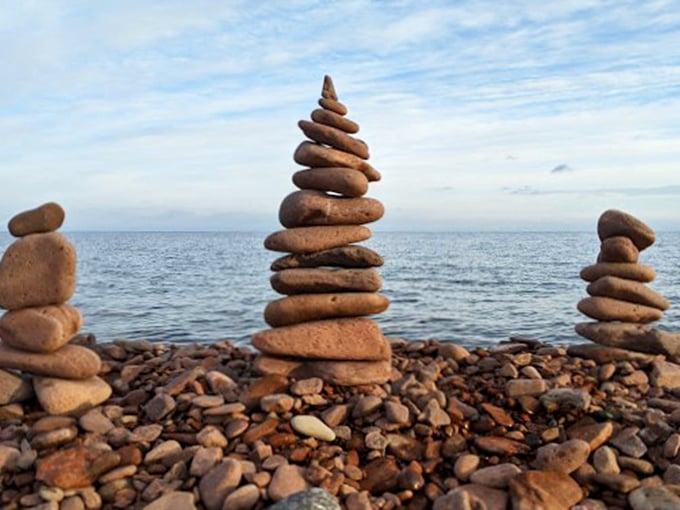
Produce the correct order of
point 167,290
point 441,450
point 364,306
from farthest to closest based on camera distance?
point 167,290 → point 364,306 → point 441,450

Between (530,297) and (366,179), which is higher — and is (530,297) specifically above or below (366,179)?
below

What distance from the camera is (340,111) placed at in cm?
881

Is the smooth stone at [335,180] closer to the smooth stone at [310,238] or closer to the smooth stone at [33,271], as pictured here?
the smooth stone at [310,238]

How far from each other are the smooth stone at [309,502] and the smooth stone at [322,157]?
4.79 metres

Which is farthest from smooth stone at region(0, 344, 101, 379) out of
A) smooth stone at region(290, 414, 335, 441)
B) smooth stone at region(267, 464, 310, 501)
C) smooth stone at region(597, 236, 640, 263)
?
smooth stone at region(597, 236, 640, 263)

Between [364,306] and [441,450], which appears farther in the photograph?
[364,306]

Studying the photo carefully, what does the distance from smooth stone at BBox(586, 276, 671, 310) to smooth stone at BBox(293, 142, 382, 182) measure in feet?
14.4

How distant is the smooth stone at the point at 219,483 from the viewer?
17.6 ft

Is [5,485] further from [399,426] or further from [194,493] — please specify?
[399,426]

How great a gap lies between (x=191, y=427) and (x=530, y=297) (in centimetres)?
1769

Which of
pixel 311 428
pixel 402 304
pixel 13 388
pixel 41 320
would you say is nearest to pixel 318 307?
pixel 311 428

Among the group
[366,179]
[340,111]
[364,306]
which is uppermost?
[340,111]

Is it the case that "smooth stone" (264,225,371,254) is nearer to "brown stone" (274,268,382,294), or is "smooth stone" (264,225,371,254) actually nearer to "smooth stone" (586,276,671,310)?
"brown stone" (274,268,382,294)

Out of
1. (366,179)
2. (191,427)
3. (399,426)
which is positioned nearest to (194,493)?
(191,427)
